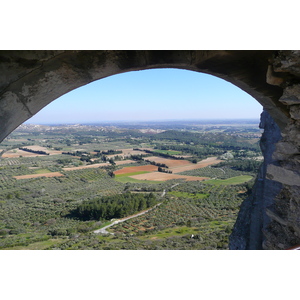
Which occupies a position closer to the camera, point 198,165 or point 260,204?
point 260,204

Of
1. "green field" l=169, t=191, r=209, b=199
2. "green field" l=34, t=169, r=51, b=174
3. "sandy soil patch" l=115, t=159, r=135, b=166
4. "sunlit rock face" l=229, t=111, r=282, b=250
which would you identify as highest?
"sunlit rock face" l=229, t=111, r=282, b=250

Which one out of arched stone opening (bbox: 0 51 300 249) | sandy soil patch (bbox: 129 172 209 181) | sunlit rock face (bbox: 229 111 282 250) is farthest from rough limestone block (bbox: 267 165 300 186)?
sandy soil patch (bbox: 129 172 209 181)

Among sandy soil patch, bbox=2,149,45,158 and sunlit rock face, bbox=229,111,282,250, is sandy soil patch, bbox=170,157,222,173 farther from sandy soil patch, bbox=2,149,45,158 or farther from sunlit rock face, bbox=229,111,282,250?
sunlit rock face, bbox=229,111,282,250

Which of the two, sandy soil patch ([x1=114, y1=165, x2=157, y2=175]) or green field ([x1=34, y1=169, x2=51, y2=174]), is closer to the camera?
green field ([x1=34, y1=169, x2=51, y2=174])

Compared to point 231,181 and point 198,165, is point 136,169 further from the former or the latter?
point 231,181

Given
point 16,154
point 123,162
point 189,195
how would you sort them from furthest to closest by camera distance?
point 16,154, point 123,162, point 189,195

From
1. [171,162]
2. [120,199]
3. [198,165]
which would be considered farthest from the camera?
[171,162]

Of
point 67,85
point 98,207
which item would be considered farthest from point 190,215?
point 67,85

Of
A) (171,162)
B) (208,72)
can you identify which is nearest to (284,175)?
(208,72)

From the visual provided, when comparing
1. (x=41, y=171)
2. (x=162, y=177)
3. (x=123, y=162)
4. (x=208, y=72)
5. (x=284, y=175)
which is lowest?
(x=41, y=171)

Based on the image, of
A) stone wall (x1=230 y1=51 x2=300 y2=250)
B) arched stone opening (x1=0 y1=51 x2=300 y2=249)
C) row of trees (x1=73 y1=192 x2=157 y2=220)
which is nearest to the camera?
arched stone opening (x1=0 y1=51 x2=300 y2=249)
